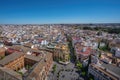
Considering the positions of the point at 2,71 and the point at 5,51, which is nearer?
the point at 2,71

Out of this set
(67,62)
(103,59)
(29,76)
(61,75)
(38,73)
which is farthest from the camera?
(67,62)

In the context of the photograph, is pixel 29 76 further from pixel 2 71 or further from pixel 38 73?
pixel 2 71

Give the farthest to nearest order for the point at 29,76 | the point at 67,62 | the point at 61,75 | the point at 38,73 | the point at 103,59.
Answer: the point at 67,62, the point at 103,59, the point at 61,75, the point at 38,73, the point at 29,76

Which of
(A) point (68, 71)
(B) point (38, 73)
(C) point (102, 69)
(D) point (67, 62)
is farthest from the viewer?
(D) point (67, 62)

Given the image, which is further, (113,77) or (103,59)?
(103,59)

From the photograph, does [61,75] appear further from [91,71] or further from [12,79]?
[12,79]

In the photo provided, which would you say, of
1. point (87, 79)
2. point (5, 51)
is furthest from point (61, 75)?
point (5, 51)

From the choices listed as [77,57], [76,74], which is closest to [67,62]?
[77,57]

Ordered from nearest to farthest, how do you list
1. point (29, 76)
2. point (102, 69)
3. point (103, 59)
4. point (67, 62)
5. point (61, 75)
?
point (29, 76), point (102, 69), point (61, 75), point (103, 59), point (67, 62)

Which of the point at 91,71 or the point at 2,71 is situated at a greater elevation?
the point at 2,71
